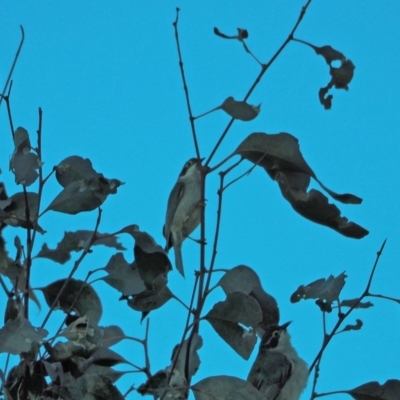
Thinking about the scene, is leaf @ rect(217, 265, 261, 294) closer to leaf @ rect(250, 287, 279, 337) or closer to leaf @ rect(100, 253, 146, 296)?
leaf @ rect(250, 287, 279, 337)

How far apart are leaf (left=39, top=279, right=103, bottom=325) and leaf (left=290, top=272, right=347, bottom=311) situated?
0.54m

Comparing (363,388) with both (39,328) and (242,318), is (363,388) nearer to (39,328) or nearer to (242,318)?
(242,318)

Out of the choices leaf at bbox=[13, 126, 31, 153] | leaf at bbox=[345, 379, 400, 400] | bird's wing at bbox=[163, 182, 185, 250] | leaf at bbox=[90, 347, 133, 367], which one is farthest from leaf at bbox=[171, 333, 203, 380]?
bird's wing at bbox=[163, 182, 185, 250]

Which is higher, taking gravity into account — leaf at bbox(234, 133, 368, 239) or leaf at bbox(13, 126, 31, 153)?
leaf at bbox(234, 133, 368, 239)

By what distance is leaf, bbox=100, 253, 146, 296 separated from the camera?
2.10 metres

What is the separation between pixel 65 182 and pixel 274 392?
1802 mm

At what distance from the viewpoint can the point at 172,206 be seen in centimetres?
385

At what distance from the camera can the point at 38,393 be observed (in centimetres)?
179

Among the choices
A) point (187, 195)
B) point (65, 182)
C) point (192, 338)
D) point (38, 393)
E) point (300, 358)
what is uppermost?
point (187, 195)

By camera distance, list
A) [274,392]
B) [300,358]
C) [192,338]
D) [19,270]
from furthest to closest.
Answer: [300,358] < [274,392] < [19,270] < [192,338]

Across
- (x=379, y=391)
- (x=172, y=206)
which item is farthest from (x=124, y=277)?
(x=172, y=206)

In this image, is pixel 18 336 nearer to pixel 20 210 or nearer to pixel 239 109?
pixel 20 210

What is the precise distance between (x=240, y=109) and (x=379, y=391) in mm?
872

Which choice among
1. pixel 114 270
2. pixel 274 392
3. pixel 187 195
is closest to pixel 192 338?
pixel 114 270
